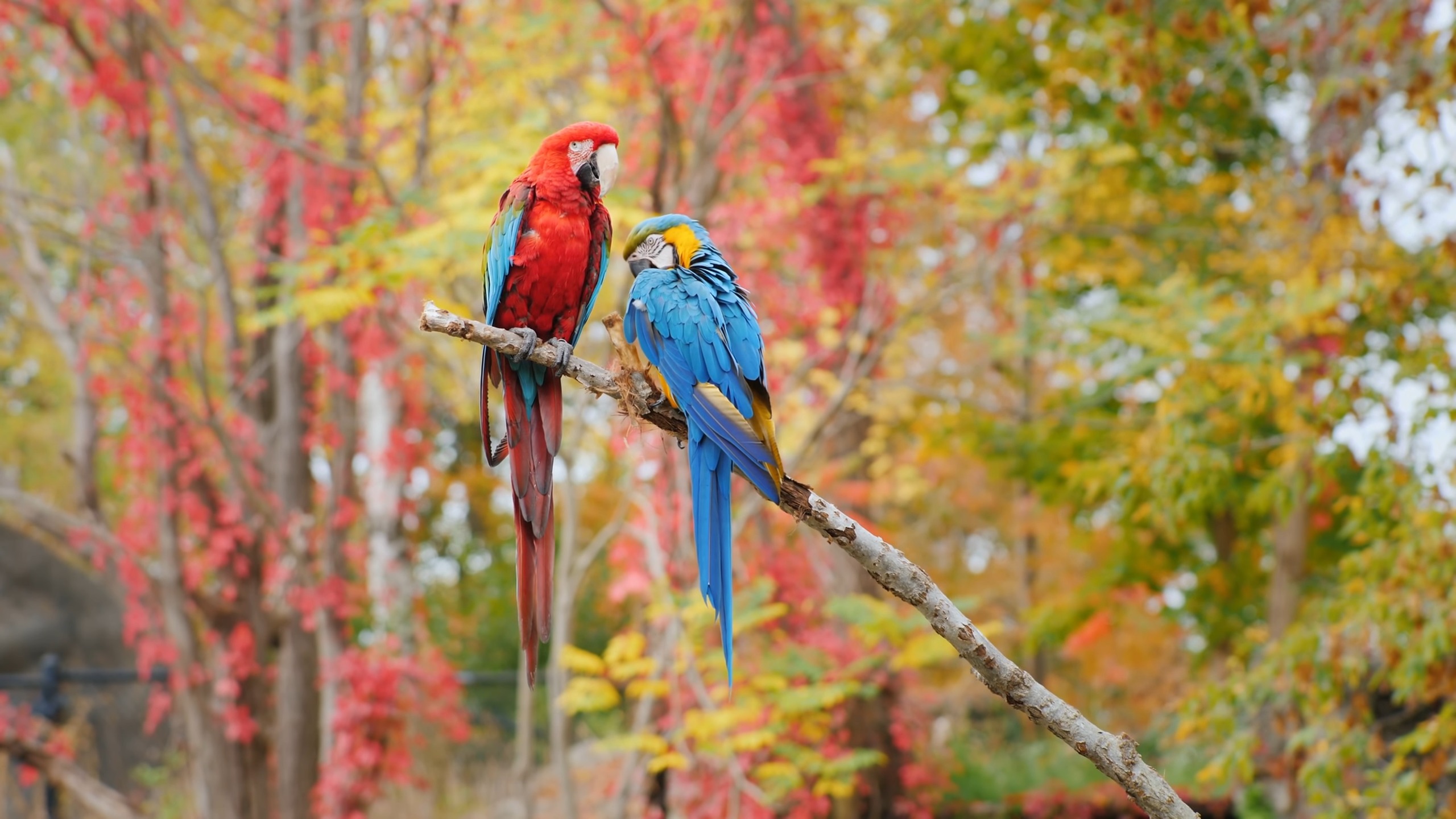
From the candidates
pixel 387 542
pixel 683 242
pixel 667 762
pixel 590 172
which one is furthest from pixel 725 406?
pixel 387 542

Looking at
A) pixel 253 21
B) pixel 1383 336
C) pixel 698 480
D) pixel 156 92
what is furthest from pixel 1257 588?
pixel 156 92

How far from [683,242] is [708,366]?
1.19 ft

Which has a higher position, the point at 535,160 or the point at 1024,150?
the point at 1024,150

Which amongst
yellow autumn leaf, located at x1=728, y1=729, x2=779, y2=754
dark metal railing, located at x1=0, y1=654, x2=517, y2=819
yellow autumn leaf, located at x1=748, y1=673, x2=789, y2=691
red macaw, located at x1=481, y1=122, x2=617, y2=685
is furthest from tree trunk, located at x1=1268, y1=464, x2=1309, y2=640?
red macaw, located at x1=481, y1=122, x2=617, y2=685

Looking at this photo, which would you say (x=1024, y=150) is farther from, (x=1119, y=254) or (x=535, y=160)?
(x=535, y=160)

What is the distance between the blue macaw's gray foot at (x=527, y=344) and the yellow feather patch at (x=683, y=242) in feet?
1.15

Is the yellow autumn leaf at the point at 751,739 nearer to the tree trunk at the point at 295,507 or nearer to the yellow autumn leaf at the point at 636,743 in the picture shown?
the yellow autumn leaf at the point at 636,743

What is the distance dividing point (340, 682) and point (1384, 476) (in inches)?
173

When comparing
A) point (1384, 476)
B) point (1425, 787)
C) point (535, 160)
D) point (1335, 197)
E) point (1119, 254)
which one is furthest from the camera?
point (1119, 254)

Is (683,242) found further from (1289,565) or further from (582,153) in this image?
(1289,565)

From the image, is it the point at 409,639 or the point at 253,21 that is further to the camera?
the point at 409,639

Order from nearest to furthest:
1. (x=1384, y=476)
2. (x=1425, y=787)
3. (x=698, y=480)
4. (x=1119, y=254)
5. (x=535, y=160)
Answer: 1. (x=698, y=480)
2. (x=535, y=160)
3. (x=1425, y=787)
4. (x=1384, y=476)
5. (x=1119, y=254)

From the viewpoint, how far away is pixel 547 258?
2.00 m

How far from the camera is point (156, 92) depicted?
5953 millimetres
